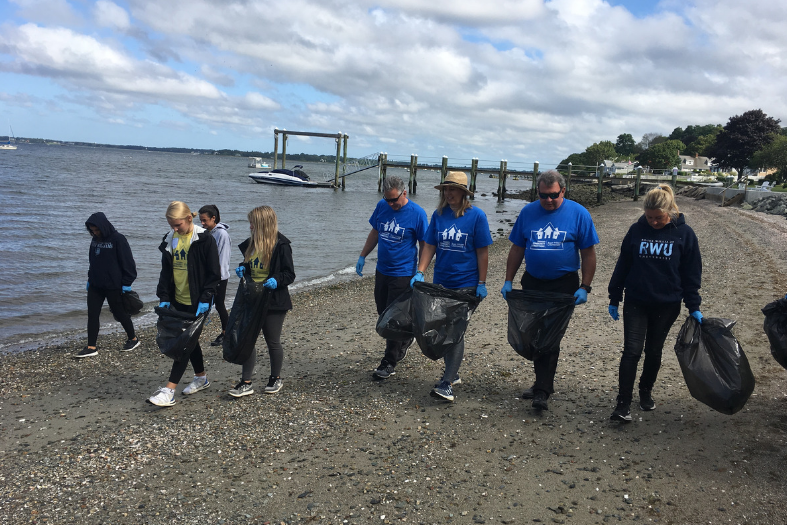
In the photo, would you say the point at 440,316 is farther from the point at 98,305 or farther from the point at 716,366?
the point at 98,305

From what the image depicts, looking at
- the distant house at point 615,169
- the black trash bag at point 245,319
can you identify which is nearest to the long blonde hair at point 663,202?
the black trash bag at point 245,319

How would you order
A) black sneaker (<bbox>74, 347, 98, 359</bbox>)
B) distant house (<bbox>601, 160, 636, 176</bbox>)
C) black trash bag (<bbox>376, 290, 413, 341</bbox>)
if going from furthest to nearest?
distant house (<bbox>601, 160, 636, 176</bbox>) < black sneaker (<bbox>74, 347, 98, 359</bbox>) < black trash bag (<bbox>376, 290, 413, 341</bbox>)

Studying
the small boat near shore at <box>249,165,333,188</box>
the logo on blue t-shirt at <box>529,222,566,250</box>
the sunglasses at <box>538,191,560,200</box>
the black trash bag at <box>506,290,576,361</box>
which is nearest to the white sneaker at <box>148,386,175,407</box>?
the black trash bag at <box>506,290,576,361</box>

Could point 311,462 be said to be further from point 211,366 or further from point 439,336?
point 211,366

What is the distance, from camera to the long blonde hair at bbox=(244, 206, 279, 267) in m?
4.43

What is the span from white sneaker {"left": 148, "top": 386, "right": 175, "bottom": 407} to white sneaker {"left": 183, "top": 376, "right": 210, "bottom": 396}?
262 mm

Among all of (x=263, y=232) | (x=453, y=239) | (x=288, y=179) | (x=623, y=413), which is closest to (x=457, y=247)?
(x=453, y=239)

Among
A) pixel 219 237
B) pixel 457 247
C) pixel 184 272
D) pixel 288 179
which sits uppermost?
pixel 288 179

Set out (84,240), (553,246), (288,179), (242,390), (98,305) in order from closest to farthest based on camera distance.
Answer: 1. (553,246)
2. (242,390)
3. (98,305)
4. (84,240)
5. (288,179)

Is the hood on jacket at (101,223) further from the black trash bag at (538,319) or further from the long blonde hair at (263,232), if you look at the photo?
the black trash bag at (538,319)

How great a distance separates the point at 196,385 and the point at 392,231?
7.27ft

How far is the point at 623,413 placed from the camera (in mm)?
3975

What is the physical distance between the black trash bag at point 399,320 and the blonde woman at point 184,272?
1.41 metres

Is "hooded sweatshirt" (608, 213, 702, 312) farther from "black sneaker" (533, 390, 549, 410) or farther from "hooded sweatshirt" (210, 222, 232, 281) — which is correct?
"hooded sweatshirt" (210, 222, 232, 281)
